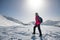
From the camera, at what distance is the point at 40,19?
26.6 ft

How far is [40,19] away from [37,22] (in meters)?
0.36

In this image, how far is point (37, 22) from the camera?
8211mm
